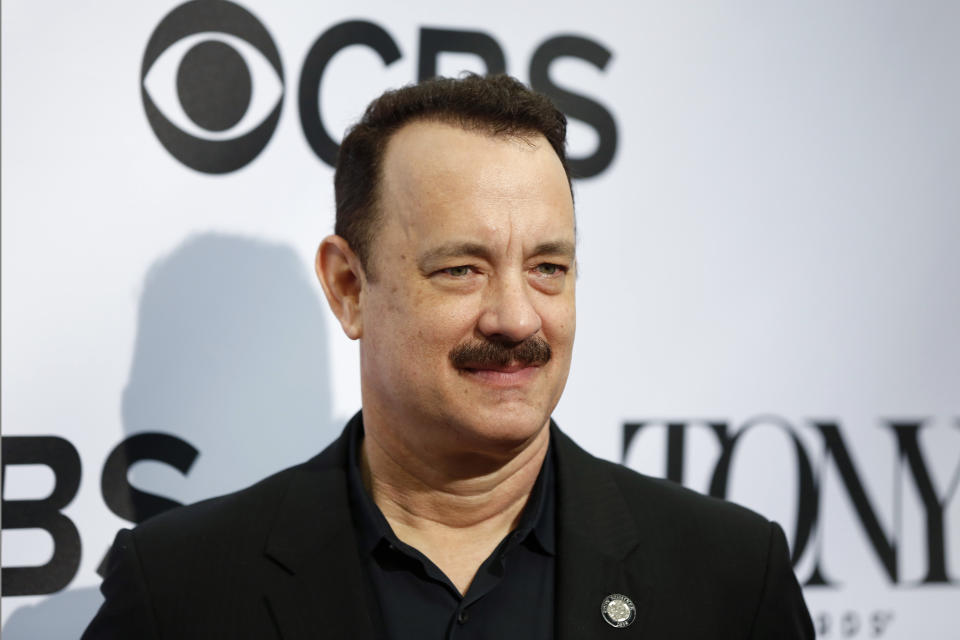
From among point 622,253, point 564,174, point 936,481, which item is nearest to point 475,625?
point 564,174

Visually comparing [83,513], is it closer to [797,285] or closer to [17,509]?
[17,509]

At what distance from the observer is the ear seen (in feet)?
4.68

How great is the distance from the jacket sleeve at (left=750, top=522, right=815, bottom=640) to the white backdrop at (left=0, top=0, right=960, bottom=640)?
0.54m

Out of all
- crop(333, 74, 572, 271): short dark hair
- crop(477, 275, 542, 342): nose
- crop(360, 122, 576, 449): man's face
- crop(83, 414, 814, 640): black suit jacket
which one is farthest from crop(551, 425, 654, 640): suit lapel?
crop(333, 74, 572, 271): short dark hair

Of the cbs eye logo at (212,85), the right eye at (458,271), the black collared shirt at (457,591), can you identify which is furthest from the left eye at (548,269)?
the cbs eye logo at (212,85)

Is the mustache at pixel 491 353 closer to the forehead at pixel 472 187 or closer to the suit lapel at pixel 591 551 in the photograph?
the forehead at pixel 472 187

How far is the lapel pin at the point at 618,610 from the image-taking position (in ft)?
4.32

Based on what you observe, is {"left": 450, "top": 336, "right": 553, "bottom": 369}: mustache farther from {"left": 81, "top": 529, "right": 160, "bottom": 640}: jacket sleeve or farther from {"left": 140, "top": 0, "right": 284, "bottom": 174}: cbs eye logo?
{"left": 140, "top": 0, "right": 284, "bottom": 174}: cbs eye logo

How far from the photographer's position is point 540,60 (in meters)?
1.98

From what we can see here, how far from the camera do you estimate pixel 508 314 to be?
1.26 meters

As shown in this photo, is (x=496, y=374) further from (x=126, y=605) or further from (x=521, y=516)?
(x=126, y=605)

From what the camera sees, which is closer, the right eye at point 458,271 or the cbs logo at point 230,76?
the right eye at point 458,271

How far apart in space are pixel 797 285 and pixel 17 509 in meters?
1.60

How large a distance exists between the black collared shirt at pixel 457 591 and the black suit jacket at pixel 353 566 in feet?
0.08
